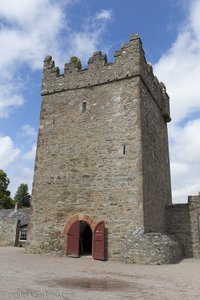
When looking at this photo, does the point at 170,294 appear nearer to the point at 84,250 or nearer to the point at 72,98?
the point at 84,250

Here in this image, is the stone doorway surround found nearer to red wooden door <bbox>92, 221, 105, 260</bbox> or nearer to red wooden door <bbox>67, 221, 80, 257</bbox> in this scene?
red wooden door <bbox>67, 221, 80, 257</bbox>

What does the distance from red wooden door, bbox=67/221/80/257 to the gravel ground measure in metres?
2.95

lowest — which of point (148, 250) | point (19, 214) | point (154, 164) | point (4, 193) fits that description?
point (148, 250)

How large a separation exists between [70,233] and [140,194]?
378 centimetres

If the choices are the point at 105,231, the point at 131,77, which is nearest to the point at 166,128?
the point at 131,77

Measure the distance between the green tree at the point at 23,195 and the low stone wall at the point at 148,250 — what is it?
37809 millimetres

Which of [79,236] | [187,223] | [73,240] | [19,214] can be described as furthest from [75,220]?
[19,214]

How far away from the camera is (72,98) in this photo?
15922mm

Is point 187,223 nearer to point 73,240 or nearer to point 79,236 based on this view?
point 79,236

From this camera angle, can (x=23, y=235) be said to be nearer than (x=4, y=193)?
Yes

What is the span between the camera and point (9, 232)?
76.4ft

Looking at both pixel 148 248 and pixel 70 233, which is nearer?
pixel 148 248

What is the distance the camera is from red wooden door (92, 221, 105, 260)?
1238cm

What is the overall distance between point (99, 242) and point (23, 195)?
37519mm
